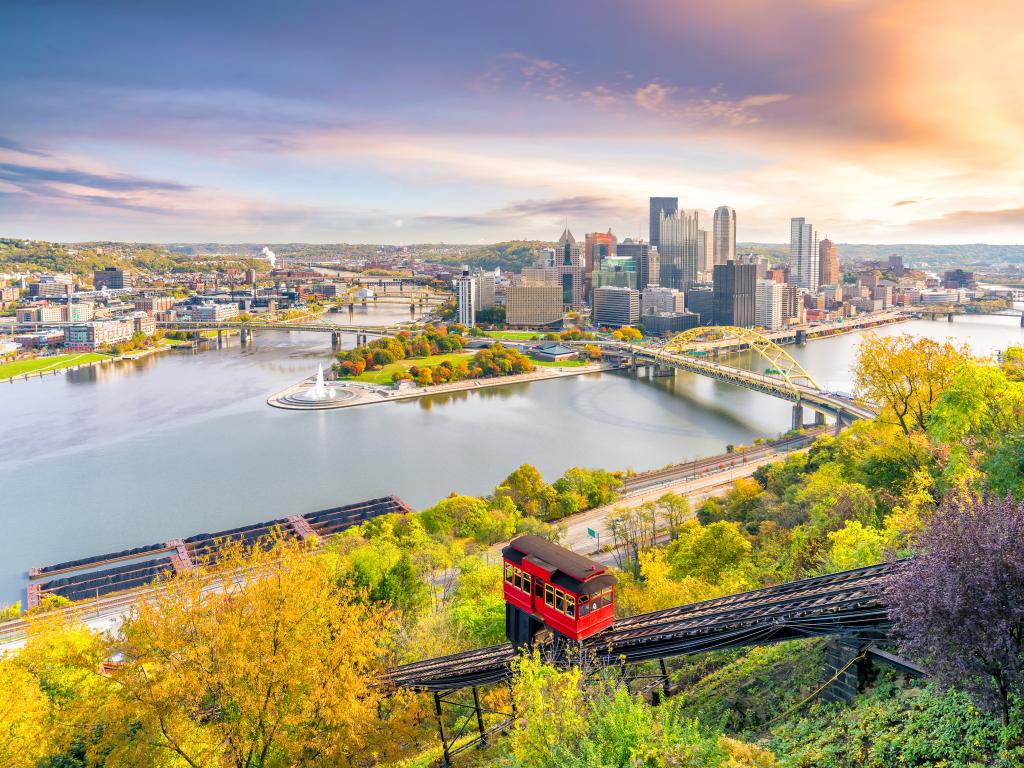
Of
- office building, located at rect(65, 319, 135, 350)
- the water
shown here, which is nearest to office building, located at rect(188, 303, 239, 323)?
office building, located at rect(65, 319, 135, 350)

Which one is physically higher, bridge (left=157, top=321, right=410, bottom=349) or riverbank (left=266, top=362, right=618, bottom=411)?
bridge (left=157, top=321, right=410, bottom=349)

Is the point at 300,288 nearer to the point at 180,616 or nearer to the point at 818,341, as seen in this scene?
the point at 818,341

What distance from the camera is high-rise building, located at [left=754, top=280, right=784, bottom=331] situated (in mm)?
59250

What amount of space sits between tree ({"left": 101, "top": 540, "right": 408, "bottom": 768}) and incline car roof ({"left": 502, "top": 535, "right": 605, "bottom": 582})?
148 centimetres

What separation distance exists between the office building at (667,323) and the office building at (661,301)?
2.22 m

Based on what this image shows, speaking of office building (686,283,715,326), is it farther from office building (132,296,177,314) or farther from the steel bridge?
the steel bridge

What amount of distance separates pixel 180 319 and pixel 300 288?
32599 millimetres

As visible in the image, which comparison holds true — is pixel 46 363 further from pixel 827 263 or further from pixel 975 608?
pixel 827 263

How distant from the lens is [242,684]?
469cm

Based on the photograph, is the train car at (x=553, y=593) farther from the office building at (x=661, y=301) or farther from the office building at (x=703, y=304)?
the office building at (x=703, y=304)

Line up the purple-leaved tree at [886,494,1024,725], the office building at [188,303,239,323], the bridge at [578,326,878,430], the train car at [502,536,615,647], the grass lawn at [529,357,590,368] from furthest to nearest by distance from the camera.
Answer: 1. the office building at [188,303,239,323]
2. the grass lawn at [529,357,590,368]
3. the bridge at [578,326,878,430]
4. the train car at [502,536,615,647]
5. the purple-leaved tree at [886,494,1024,725]

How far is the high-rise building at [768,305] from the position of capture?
59.2m

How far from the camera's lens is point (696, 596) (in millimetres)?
8148

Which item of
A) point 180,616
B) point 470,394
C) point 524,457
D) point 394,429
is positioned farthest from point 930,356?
point 470,394
